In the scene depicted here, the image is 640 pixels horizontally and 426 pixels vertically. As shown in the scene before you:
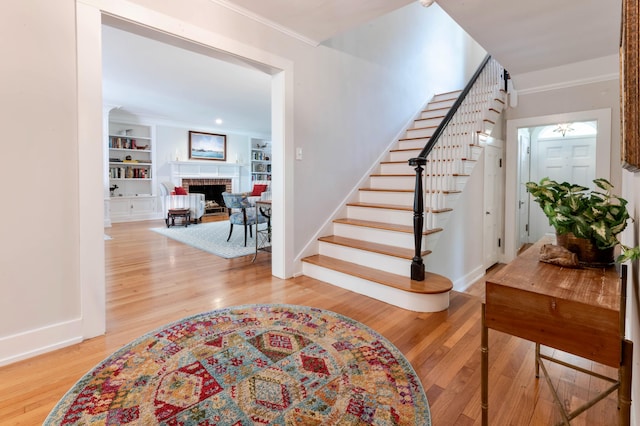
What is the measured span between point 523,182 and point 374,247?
3.48m

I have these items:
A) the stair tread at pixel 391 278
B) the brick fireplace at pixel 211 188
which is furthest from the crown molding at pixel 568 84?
the brick fireplace at pixel 211 188

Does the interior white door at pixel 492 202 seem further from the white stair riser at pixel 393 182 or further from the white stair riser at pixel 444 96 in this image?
the white stair riser at pixel 444 96

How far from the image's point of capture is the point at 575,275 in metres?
1.09

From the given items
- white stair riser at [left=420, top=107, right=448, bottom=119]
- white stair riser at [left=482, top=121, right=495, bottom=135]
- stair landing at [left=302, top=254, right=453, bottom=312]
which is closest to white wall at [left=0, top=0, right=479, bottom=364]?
stair landing at [left=302, top=254, right=453, bottom=312]

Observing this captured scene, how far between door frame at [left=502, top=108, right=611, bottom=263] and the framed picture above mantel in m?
7.52

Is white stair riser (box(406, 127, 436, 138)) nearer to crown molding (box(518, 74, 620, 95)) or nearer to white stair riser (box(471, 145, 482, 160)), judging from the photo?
white stair riser (box(471, 145, 482, 160))

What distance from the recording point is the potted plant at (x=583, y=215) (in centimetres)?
108

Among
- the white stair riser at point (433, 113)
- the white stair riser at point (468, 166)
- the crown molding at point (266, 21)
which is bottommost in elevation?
the white stair riser at point (468, 166)

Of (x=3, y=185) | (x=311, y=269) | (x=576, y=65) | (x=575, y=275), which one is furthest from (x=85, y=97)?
(x=576, y=65)

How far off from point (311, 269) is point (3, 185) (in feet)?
7.71

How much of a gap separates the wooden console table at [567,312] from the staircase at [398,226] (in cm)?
132

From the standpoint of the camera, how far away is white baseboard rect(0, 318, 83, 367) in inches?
68.3

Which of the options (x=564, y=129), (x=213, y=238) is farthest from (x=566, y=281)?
(x=564, y=129)

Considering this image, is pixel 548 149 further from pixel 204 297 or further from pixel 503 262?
pixel 204 297
